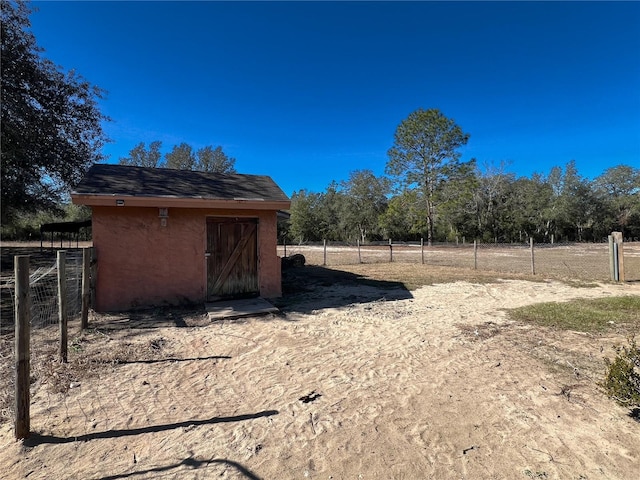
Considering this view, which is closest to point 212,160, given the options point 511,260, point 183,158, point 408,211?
point 183,158

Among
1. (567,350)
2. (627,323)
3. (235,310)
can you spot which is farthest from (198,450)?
(627,323)

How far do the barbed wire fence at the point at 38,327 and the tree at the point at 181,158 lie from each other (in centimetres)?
3639

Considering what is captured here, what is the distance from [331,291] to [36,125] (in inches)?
374

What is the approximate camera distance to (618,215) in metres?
46.6

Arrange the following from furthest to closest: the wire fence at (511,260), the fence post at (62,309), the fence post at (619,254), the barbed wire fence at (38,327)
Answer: the wire fence at (511,260) → the fence post at (619,254) → the fence post at (62,309) → the barbed wire fence at (38,327)

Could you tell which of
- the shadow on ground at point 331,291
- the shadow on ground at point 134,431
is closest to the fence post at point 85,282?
the shadow on ground at point 134,431

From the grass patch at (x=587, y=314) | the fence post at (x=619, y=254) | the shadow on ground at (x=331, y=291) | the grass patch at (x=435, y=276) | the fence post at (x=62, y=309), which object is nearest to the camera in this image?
the fence post at (x=62, y=309)

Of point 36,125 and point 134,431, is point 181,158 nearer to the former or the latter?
point 36,125

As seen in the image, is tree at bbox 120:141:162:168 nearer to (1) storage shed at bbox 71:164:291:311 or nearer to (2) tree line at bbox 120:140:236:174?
(2) tree line at bbox 120:140:236:174

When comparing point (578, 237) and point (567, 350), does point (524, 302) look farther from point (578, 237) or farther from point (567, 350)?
point (578, 237)

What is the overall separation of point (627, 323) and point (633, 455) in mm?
4618

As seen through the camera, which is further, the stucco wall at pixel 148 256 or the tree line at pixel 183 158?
the tree line at pixel 183 158

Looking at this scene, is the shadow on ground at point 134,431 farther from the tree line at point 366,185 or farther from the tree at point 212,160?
the tree at point 212,160

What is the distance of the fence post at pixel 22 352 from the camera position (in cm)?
265
